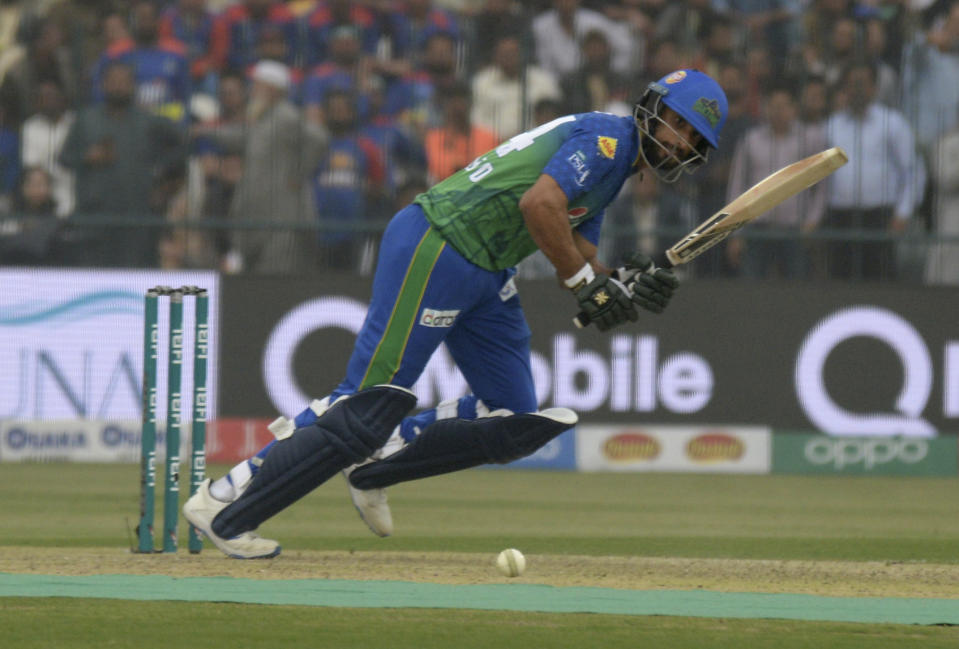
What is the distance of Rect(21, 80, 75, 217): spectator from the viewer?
34.6ft

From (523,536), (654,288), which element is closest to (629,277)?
(654,288)

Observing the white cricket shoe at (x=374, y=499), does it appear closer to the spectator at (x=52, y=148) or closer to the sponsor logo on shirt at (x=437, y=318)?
the sponsor logo on shirt at (x=437, y=318)

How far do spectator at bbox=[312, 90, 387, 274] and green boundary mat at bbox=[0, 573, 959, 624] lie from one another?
5586mm

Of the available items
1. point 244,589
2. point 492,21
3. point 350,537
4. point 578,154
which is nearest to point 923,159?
point 492,21

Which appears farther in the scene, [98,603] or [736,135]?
[736,135]

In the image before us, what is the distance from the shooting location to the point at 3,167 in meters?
10.6

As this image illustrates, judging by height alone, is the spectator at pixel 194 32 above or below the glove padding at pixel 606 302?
above

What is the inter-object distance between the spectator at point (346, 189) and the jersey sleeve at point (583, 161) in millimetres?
5417

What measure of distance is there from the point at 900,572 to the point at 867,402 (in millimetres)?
4971

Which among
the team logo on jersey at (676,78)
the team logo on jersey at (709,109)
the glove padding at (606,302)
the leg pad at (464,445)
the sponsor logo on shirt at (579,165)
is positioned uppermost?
the team logo on jersey at (676,78)

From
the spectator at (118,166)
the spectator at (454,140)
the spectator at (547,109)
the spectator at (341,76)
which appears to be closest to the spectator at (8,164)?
the spectator at (118,166)

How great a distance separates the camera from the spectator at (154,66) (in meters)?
10.6

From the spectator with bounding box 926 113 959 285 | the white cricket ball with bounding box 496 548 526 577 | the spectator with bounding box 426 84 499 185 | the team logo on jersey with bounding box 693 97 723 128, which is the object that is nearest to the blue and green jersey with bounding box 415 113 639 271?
the team logo on jersey with bounding box 693 97 723 128

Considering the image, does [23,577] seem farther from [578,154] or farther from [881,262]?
[881,262]
